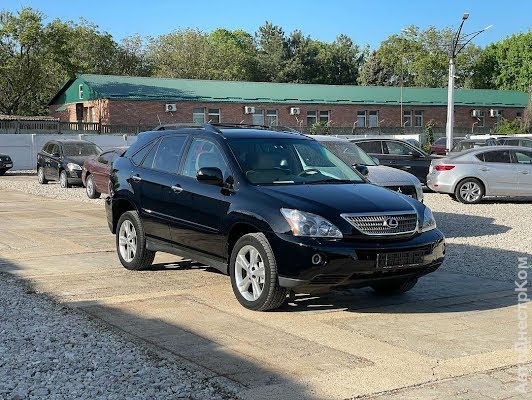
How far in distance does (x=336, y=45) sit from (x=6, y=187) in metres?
78.0


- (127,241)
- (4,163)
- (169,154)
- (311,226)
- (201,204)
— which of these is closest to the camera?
(311,226)

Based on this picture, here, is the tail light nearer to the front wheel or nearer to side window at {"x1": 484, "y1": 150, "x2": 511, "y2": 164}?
side window at {"x1": 484, "y1": 150, "x2": 511, "y2": 164}

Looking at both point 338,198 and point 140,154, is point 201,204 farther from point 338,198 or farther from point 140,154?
point 140,154

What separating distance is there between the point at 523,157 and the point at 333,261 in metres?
13.2

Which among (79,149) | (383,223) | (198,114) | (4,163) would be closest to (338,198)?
(383,223)

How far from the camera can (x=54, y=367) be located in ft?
17.6

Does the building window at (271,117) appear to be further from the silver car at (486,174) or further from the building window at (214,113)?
the silver car at (486,174)

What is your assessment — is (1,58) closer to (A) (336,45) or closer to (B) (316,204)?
(B) (316,204)

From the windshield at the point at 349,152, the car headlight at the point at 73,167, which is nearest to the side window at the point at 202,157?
the windshield at the point at 349,152

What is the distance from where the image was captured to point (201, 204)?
25.5 ft

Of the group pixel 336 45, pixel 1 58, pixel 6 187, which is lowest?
pixel 6 187

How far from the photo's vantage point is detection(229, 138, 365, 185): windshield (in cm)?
762

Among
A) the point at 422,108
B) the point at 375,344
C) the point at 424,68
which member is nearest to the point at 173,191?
the point at 375,344

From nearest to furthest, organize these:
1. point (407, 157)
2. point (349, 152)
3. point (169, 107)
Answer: point (349, 152) < point (407, 157) < point (169, 107)
